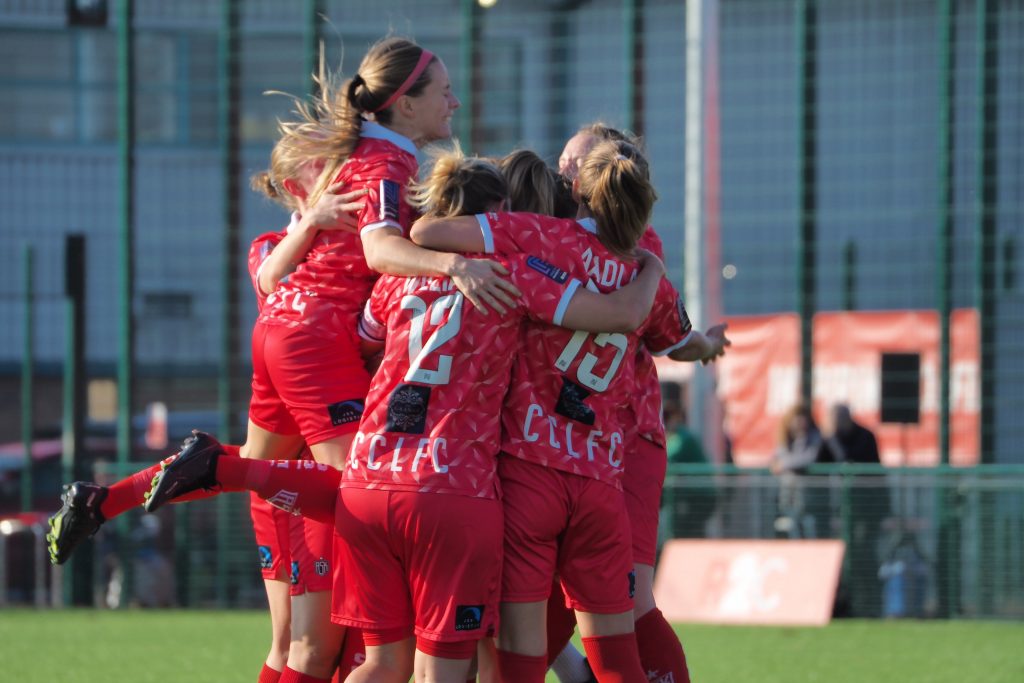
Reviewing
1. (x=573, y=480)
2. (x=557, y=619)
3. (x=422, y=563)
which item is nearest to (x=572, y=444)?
(x=573, y=480)

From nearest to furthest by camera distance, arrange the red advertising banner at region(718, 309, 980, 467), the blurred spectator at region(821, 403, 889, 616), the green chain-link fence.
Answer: the blurred spectator at region(821, 403, 889, 616) → the green chain-link fence → the red advertising banner at region(718, 309, 980, 467)

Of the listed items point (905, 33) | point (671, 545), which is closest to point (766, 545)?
point (671, 545)

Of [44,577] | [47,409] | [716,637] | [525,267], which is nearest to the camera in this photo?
[525,267]

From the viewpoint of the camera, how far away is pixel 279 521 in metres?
4.64

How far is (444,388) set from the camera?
3.74m

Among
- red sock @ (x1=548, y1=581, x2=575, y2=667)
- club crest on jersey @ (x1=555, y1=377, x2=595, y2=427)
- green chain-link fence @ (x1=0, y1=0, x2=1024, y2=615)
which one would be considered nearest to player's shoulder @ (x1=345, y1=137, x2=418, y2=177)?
club crest on jersey @ (x1=555, y1=377, x2=595, y2=427)

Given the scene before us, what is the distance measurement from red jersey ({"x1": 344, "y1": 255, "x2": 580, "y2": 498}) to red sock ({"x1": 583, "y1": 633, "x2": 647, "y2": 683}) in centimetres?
53

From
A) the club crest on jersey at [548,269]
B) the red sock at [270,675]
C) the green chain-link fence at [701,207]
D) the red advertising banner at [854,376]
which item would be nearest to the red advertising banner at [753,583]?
the green chain-link fence at [701,207]

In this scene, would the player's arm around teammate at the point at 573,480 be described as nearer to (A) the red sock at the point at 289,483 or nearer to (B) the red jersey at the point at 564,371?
(B) the red jersey at the point at 564,371

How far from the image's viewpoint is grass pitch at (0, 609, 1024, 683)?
22.4 feet

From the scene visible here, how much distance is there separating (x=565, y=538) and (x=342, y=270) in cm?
103

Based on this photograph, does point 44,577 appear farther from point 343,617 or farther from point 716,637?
point 343,617

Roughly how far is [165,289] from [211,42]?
2.81m

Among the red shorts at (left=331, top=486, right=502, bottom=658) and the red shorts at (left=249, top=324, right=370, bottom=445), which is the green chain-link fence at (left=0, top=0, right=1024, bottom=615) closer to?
the red shorts at (left=249, top=324, right=370, bottom=445)
